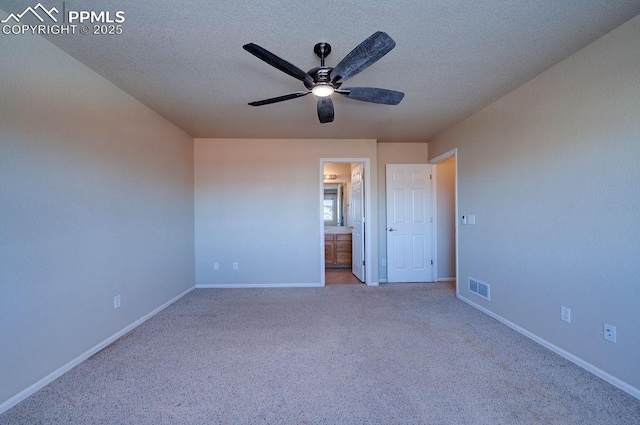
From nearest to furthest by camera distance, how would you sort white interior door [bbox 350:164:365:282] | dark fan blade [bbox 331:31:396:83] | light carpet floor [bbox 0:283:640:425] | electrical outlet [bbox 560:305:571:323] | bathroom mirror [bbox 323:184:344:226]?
dark fan blade [bbox 331:31:396:83]
light carpet floor [bbox 0:283:640:425]
electrical outlet [bbox 560:305:571:323]
white interior door [bbox 350:164:365:282]
bathroom mirror [bbox 323:184:344:226]

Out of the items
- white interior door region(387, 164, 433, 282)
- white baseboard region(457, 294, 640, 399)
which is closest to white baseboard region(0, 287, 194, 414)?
white interior door region(387, 164, 433, 282)

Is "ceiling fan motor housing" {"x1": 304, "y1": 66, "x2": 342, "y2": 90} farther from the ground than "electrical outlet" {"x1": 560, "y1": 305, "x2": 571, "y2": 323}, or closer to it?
farther from the ground

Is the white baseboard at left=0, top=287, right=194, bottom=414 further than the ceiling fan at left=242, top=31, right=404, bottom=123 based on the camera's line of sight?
Yes

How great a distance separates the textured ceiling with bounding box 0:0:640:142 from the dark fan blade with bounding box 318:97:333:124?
0.30m

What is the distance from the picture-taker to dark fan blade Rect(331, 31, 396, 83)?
58.7 inches

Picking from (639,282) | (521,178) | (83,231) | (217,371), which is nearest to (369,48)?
(521,178)

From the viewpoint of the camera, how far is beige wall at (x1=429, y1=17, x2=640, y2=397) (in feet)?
5.90

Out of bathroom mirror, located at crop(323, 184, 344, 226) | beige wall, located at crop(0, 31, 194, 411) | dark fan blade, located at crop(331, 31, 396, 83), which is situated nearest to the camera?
dark fan blade, located at crop(331, 31, 396, 83)

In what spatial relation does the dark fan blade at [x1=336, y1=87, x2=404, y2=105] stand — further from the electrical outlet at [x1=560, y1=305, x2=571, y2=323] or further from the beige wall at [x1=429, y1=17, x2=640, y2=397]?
the electrical outlet at [x1=560, y1=305, x2=571, y2=323]

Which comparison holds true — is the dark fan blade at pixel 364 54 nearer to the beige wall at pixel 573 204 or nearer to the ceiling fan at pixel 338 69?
the ceiling fan at pixel 338 69

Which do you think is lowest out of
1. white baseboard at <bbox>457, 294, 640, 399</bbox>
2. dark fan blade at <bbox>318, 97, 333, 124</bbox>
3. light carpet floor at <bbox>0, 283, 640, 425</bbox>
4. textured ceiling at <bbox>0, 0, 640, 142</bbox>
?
light carpet floor at <bbox>0, 283, 640, 425</bbox>

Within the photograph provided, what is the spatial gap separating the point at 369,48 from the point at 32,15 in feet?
6.79

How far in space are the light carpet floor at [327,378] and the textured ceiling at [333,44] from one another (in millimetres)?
2377

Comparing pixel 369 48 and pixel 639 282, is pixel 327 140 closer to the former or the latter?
pixel 369 48
